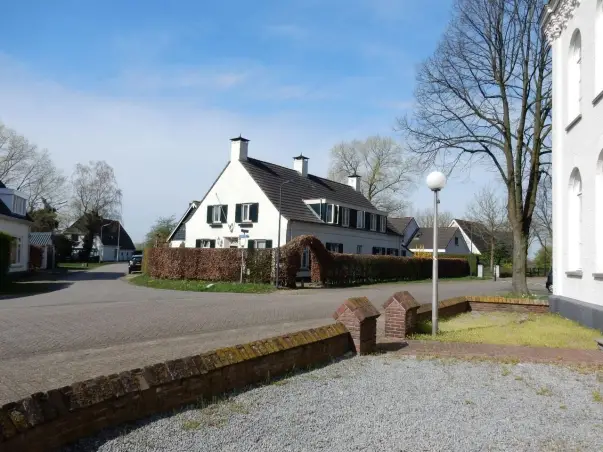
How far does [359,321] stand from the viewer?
821cm

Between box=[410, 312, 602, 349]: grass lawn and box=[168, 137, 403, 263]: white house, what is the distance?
21067mm

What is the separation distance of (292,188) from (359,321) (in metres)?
31.3

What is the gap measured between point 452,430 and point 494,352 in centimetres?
420

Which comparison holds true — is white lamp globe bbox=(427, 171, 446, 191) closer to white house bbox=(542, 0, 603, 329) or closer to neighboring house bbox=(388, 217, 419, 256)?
white house bbox=(542, 0, 603, 329)

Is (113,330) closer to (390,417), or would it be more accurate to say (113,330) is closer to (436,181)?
(436,181)

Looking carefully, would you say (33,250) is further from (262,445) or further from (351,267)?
(262,445)

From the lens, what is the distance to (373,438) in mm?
4605

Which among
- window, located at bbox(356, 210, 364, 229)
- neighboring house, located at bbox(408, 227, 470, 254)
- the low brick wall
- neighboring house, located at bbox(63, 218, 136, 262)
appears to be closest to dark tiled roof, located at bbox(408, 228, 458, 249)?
neighboring house, located at bbox(408, 227, 470, 254)

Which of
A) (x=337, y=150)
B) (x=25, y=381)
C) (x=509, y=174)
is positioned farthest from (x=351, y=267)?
(x=337, y=150)

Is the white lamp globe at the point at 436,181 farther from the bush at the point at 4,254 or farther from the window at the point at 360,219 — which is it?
the window at the point at 360,219

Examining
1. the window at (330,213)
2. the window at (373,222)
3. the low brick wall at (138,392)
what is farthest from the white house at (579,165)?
the window at (373,222)

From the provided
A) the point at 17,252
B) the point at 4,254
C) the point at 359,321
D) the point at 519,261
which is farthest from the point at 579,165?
the point at 17,252

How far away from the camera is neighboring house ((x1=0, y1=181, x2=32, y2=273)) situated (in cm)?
3052

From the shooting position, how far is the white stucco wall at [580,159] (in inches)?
476
